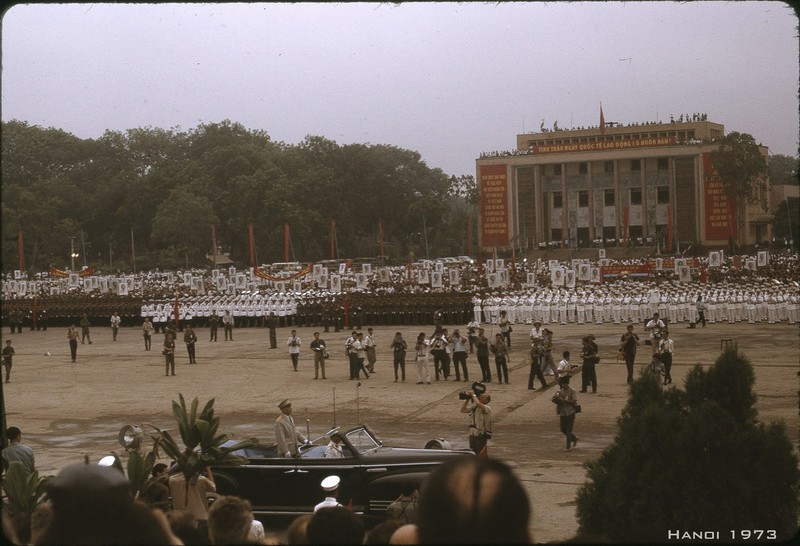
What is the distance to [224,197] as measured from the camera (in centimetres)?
7569

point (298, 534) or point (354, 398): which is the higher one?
point (298, 534)

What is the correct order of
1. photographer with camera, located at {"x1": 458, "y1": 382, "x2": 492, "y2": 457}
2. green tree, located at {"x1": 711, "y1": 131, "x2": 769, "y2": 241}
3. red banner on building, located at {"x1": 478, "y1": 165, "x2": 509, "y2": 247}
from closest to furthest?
photographer with camera, located at {"x1": 458, "y1": 382, "x2": 492, "y2": 457}, green tree, located at {"x1": 711, "y1": 131, "x2": 769, "y2": 241}, red banner on building, located at {"x1": 478, "y1": 165, "x2": 509, "y2": 247}

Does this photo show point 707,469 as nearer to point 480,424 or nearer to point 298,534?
point 298,534

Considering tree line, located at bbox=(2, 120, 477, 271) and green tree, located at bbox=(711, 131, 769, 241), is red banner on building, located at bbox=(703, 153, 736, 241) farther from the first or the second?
tree line, located at bbox=(2, 120, 477, 271)

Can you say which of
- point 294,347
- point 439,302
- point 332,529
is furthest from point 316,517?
point 439,302

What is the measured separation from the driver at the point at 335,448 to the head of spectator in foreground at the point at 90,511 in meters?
8.29

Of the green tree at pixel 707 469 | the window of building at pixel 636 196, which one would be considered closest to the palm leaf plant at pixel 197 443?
the green tree at pixel 707 469

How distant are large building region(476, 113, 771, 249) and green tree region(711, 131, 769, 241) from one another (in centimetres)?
400

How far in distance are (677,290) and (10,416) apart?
89.0 ft

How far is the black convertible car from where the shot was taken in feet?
35.6

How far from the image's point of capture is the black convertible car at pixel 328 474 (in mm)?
10836

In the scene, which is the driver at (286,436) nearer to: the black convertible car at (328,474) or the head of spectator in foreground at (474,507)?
the black convertible car at (328,474)

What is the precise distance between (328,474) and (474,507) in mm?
9144

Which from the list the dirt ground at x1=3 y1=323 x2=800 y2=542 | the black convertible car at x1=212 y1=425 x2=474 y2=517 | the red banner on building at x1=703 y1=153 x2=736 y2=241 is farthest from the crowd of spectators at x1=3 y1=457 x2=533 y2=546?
the red banner on building at x1=703 y1=153 x2=736 y2=241
